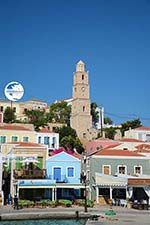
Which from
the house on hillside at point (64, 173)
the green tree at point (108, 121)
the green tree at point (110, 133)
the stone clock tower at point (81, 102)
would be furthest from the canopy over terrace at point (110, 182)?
the green tree at point (108, 121)

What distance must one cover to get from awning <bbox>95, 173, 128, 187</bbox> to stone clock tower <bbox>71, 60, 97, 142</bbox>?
55.7 m

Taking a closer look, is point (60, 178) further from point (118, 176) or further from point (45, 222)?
point (45, 222)

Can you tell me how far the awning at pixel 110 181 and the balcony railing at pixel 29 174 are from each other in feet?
20.0

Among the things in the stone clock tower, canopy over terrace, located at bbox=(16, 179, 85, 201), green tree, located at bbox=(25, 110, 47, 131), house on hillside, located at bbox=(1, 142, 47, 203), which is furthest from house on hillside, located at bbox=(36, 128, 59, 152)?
the stone clock tower

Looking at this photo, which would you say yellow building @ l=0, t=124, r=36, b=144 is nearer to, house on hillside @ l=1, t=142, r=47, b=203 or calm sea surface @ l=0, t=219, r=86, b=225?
house on hillside @ l=1, t=142, r=47, b=203

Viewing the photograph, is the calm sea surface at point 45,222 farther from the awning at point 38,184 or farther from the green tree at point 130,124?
the green tree at point 130,124

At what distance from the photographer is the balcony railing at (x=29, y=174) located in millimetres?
45747

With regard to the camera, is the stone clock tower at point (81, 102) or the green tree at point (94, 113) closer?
the stone clock tower at point (81, 102)

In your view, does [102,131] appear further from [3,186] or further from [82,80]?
[3,186]

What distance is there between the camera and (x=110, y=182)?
4553 cm

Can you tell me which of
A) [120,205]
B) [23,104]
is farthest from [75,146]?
[23,104]

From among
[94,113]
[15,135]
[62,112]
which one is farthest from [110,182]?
[94,113]

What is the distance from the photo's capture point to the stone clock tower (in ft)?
337

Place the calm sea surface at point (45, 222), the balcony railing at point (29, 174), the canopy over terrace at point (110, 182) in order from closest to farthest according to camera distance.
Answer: the calm sea surface at point (45, 222) < the canopy over terrace at point (110, 182) < the balcony railing at point (29, 174)
